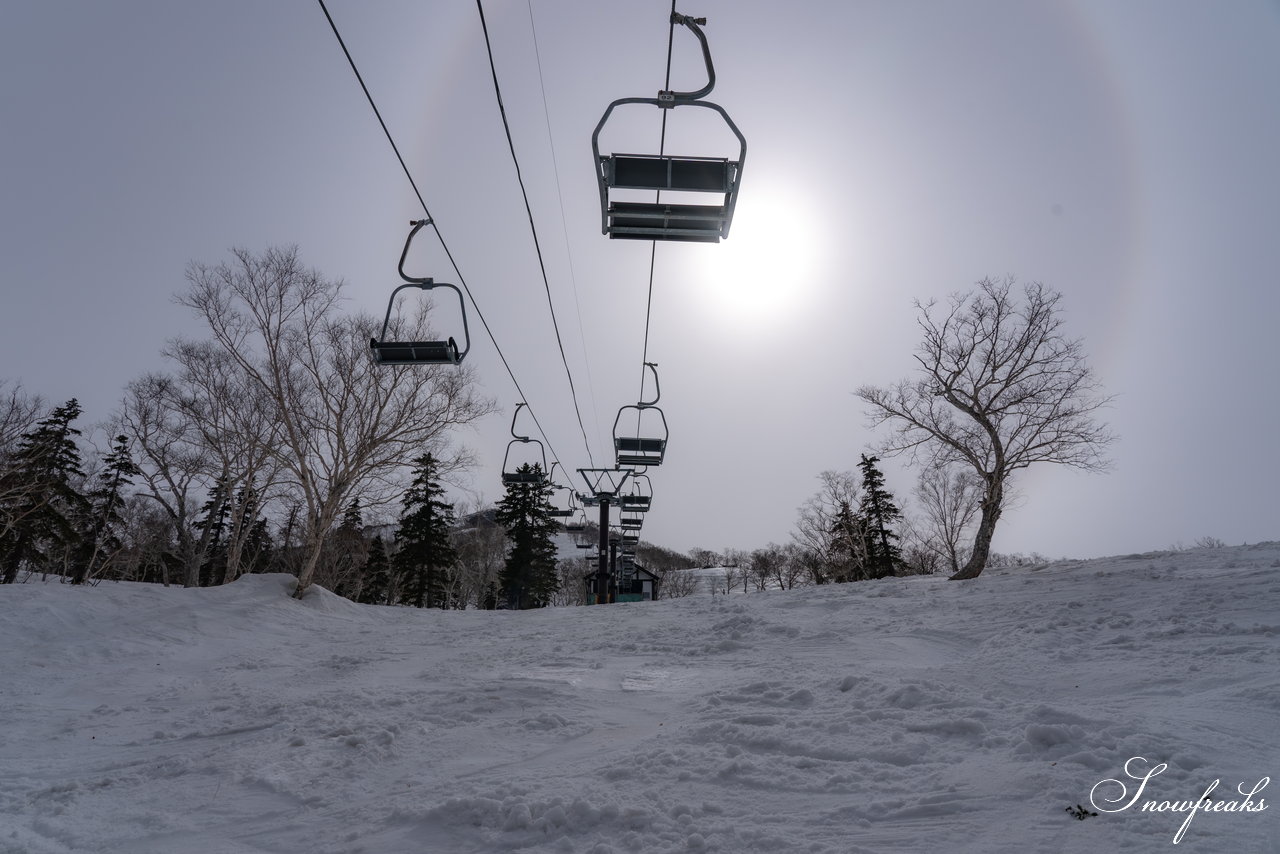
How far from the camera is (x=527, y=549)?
45.7 m

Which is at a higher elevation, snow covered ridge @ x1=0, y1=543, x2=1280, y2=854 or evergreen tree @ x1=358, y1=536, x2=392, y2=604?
evergreen tree @ x1=358, y1=536, x2=392, y2=604

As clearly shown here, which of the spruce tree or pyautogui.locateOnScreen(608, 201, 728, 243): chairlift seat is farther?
the spruce tree

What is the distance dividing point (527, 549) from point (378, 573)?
12285mm

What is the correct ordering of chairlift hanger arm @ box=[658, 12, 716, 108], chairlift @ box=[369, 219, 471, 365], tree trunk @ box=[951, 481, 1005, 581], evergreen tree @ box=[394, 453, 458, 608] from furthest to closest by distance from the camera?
evergreen tree @ box=[394, 453, 458, 608] < tree trunk @ box=[951, 481, 1005, 581] < chairlift @ box=[369, 219, 471, 365] < chairlift hanger arm @ box=[658, 12, 716, 108]

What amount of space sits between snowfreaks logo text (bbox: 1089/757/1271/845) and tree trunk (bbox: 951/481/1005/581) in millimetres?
13731

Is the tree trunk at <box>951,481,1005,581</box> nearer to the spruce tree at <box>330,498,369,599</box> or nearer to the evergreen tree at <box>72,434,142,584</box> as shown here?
the spruce tree at <box>330,498,369,599</box>

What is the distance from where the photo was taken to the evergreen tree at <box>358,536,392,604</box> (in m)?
47.5

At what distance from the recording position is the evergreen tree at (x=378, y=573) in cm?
4747

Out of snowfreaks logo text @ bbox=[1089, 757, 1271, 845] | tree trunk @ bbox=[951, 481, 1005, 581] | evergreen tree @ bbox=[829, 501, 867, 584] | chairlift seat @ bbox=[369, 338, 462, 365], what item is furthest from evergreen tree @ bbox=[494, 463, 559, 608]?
snowfreaks logo text @ bbox=[1089, 757, 1271, 845]

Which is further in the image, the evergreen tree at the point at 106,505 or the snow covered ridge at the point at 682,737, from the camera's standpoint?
the evergreen tree at the point at 106,505

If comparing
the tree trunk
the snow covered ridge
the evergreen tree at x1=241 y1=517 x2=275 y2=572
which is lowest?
the snow covered ridge

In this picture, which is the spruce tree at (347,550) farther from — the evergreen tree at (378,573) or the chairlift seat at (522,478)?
the chairlift seat at (522,478)

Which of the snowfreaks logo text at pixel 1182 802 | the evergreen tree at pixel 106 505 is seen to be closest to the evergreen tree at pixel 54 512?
the evergreen tree at pixel 106 505

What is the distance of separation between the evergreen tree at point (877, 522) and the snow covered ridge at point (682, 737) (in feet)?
89.4
